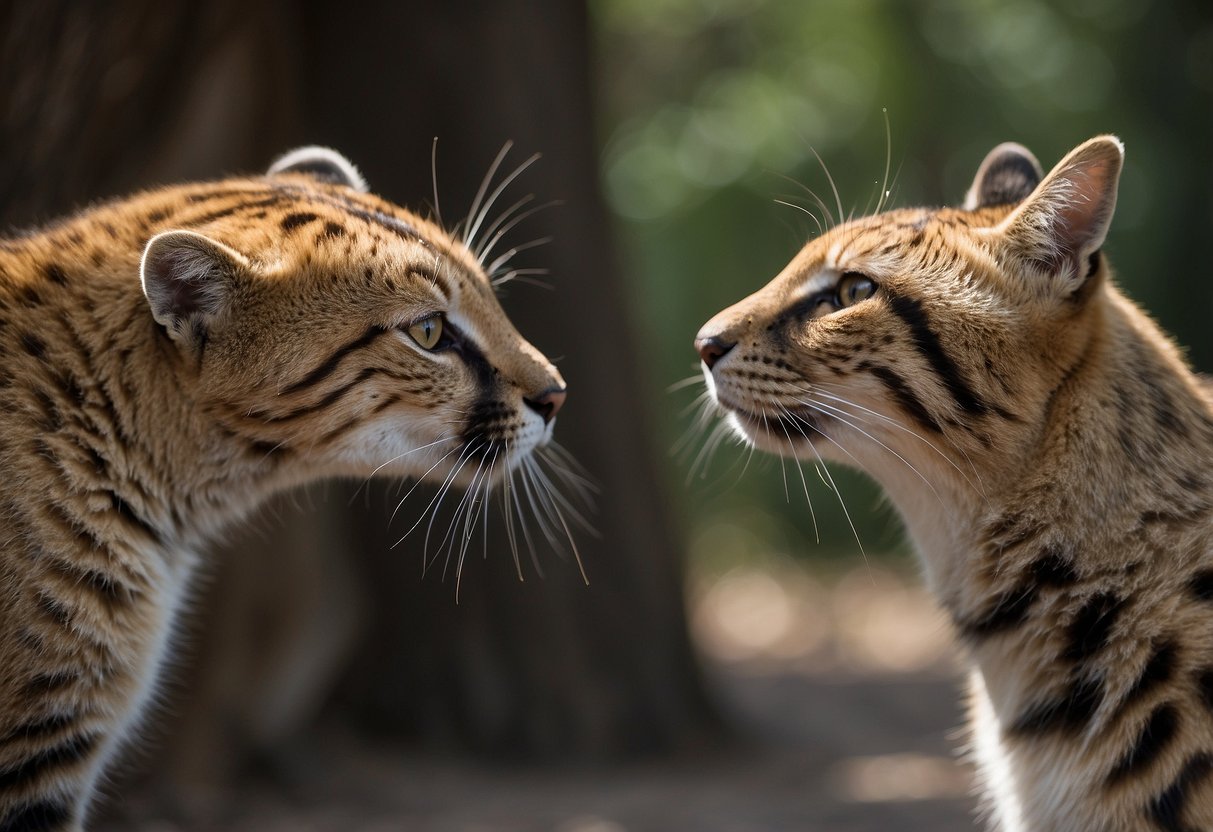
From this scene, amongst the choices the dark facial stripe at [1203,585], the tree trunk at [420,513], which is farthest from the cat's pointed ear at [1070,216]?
the tree trunk at [420,513]

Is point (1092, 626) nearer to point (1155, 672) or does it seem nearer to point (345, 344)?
point (1155, 672)

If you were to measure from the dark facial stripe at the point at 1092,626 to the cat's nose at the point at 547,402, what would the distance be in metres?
2.11

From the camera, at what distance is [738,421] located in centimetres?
480

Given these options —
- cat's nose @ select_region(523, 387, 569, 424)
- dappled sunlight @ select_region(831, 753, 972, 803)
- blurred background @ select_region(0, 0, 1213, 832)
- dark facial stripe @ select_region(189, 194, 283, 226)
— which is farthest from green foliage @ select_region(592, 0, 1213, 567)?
cat's nose @ select_region(523, 387, 569, 424)

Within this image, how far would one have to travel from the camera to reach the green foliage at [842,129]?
54.0 ft

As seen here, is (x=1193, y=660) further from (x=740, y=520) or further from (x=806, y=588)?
(x=740, y=520)

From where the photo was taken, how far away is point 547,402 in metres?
5.03

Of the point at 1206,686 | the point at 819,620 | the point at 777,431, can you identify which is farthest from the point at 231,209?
the point at 819,620

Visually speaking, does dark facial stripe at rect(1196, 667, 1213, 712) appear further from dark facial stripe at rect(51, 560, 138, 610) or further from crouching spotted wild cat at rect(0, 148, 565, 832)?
dark facial stripe at rect(51, 560, 138, 610)

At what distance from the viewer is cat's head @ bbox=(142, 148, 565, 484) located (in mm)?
4621

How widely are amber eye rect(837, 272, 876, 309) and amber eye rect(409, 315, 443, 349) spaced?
1.57 m

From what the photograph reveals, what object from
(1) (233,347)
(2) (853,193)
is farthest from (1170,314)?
(1) (233,347)

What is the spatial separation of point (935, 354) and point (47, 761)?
3.49 m

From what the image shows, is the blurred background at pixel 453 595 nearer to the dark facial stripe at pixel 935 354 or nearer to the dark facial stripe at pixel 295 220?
the dark facial stripe at pixel 935 354
